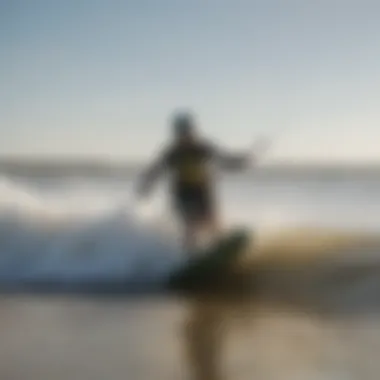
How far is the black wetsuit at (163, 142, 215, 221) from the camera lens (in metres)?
1.79

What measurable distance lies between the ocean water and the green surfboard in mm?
26

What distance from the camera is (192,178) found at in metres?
1.81

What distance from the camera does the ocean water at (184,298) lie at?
5.66ft

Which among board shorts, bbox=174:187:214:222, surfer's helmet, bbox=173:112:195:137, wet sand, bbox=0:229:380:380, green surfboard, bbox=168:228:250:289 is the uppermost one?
surfer's helmet, bbox=173:112:195:137

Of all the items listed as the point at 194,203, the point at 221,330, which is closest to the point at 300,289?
A: the point at 221,330

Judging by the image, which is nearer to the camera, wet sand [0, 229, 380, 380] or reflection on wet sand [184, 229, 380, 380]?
wet sand [0, 229, 380, 380]

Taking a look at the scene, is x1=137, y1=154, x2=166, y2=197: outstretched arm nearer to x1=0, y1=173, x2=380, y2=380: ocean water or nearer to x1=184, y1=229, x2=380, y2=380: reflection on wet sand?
x1=0, y1=173, x2=380, y2=380: ocean water

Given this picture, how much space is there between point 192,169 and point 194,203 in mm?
80

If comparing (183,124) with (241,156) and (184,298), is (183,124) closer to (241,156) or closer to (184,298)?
(241,156)

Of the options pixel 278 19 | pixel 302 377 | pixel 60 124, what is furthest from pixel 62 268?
pixel 278 19

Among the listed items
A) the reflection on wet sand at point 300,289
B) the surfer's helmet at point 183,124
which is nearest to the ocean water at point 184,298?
the reflection on wet sand at point 300,289

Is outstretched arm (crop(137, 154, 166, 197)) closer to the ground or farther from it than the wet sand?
farther from it

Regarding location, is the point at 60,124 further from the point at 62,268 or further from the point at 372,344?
the point at 372,344

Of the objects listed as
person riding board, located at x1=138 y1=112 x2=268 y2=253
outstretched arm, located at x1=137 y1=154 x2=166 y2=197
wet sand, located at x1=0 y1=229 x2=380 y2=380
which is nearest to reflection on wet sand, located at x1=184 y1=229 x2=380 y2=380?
wet sand, located at x1=0 y1=229 x2=380 y2=380
